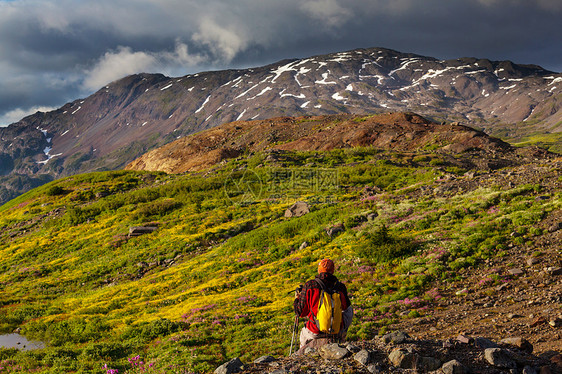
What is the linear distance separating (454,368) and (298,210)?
29.5 meters

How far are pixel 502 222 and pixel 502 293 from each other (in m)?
7.13

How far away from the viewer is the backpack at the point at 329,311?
29.3ft

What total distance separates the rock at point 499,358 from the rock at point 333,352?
133 inches

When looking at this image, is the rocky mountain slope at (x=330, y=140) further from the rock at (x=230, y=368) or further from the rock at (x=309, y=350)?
the rock at (x=309, y=350)

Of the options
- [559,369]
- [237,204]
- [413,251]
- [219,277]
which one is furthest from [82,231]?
[559,369]

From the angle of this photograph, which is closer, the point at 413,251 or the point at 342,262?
the point at 413,251

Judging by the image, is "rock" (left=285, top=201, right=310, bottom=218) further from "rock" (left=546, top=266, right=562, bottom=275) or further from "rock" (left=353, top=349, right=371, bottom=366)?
"rock" (left=353, top=349, right=371, bottom=366)

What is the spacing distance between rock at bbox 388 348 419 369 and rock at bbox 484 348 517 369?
5.83 ft

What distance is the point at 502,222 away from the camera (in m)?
20.6

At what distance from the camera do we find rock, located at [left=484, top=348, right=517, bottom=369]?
8109 millimetres

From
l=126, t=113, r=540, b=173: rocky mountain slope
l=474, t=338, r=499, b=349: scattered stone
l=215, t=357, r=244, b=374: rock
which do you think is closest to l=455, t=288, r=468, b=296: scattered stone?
l=474, t=338, r=499, b=349: scattered stone

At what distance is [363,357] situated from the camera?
27.5 feet

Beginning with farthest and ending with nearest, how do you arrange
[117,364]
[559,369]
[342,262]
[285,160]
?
[285,160]
[342,262]
[117,364]
[559,369]

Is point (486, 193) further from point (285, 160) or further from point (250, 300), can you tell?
point (285, 160)
